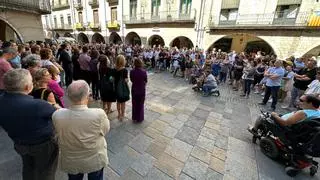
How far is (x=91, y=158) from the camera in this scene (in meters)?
1.61

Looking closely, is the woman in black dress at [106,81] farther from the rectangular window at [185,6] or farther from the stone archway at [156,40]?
the stone archway at [156,40]

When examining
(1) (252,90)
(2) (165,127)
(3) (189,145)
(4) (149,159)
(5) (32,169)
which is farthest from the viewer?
(1) (252,90)

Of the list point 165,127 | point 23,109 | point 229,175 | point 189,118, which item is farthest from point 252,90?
point 23,109

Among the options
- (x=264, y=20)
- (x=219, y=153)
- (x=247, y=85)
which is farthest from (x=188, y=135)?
(x=264, y=20)

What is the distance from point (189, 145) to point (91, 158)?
6.94ft

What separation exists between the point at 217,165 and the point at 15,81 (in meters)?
2.91

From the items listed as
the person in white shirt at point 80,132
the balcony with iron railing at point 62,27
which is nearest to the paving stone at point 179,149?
the person in white shirt at point 80,132

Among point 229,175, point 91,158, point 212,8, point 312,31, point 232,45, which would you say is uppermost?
point 212,8

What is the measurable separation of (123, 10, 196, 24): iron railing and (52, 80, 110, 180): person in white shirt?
14.6 metres

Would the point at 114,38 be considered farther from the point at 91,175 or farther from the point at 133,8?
the point at 91,175

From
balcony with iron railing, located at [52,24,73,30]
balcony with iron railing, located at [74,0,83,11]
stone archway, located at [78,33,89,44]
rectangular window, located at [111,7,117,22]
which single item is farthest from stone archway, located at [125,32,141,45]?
balcony with iron railing, located at [52,24,73,30]

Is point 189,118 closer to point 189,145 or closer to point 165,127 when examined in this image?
point 165,127

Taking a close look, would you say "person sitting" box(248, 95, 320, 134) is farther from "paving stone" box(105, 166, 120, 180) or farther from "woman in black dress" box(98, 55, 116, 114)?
"woman in black dress" box(98, 55, 116, 114)

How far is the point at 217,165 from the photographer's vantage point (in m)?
2.80
